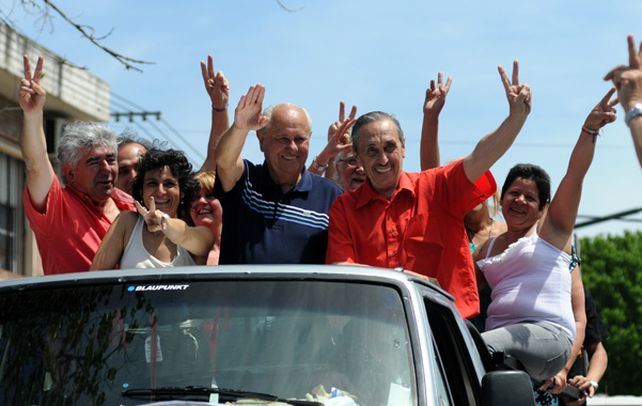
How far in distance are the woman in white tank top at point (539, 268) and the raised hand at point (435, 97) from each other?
659 millimetres

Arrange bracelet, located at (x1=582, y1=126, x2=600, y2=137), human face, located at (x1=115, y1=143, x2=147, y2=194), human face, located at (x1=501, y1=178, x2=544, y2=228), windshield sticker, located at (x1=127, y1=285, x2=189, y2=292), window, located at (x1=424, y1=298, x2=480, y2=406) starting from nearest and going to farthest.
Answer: windshield sticker, located at (x1=127, y1=285, x2=189, y2=292)
window, located at (x1=424, y1=298, x2=480, y2=406)
bracelet, located at (x1=582, y1=126, x2=600, y2=137)
human face, located at (x1=501, y1=178, x2=544, y2=228)
human face, located at (x1=115, y1=143, x2=147, y2=194)

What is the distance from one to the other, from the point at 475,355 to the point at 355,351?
1.00 meters

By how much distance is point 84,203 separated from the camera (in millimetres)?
6750

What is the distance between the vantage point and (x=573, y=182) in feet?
21.1

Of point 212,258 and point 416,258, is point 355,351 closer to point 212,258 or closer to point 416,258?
point 416,258

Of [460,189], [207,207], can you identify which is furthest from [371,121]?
[207,207]

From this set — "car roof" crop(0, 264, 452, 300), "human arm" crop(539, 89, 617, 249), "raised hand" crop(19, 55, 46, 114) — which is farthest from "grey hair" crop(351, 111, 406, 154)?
"car roof" crop(0, 264, 452, 300)

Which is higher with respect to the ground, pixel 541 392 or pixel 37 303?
pixel 37 303

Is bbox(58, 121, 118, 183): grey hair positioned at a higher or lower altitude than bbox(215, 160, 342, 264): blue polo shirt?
higher

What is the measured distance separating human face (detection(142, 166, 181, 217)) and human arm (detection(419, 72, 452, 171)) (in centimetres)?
155

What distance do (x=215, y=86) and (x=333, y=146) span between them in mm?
923

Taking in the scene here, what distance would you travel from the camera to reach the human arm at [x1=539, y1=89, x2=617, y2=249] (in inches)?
253

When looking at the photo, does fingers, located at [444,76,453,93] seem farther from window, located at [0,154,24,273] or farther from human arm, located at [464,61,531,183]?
window, located at [0,154,24,273]

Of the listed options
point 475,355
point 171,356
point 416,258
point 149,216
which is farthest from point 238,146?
point 171,356
